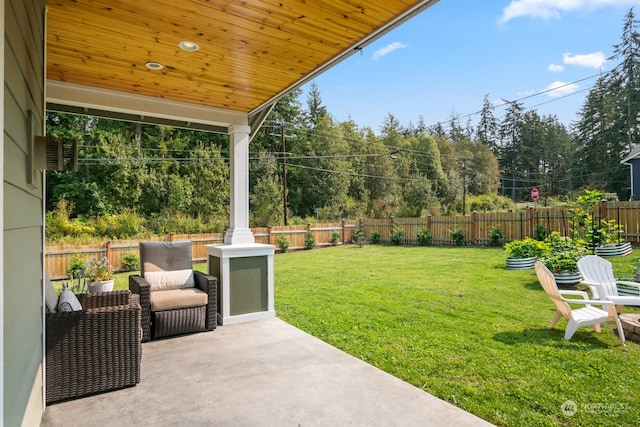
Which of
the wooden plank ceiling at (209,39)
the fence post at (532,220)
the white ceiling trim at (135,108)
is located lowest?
the fence post at (532,220)

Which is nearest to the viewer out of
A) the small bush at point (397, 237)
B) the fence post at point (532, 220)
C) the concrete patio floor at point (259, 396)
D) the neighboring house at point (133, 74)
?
the neighboring house at point (133, 74)

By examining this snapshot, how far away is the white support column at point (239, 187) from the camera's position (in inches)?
181

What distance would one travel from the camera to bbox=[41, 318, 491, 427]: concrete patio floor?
2.17 metres

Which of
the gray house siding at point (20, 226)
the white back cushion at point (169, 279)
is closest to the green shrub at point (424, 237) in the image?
the white back cushion at point (169, 279)

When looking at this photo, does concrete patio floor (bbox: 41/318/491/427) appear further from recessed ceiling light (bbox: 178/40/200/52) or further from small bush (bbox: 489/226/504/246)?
small bush (bbox: 489/226/504/246)

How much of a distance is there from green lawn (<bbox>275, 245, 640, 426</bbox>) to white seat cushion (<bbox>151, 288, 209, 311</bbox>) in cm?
113

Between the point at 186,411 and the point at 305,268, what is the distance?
6612 mm

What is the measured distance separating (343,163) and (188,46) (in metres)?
18.5

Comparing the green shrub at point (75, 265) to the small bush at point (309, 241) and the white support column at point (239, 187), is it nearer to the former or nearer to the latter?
the white support column at point (239, 187)

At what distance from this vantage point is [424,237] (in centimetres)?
1319

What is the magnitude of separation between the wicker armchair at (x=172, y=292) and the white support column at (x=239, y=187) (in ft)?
2.08

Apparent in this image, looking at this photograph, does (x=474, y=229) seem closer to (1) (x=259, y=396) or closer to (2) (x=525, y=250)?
(2) (x=525, y=250)

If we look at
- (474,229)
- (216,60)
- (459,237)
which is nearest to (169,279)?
(216,60)

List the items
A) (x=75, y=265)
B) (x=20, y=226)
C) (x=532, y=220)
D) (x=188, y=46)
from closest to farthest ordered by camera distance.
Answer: (x=20, y=226), (x=188, y=46), (x=75, y=265), (x=532, y=220)
